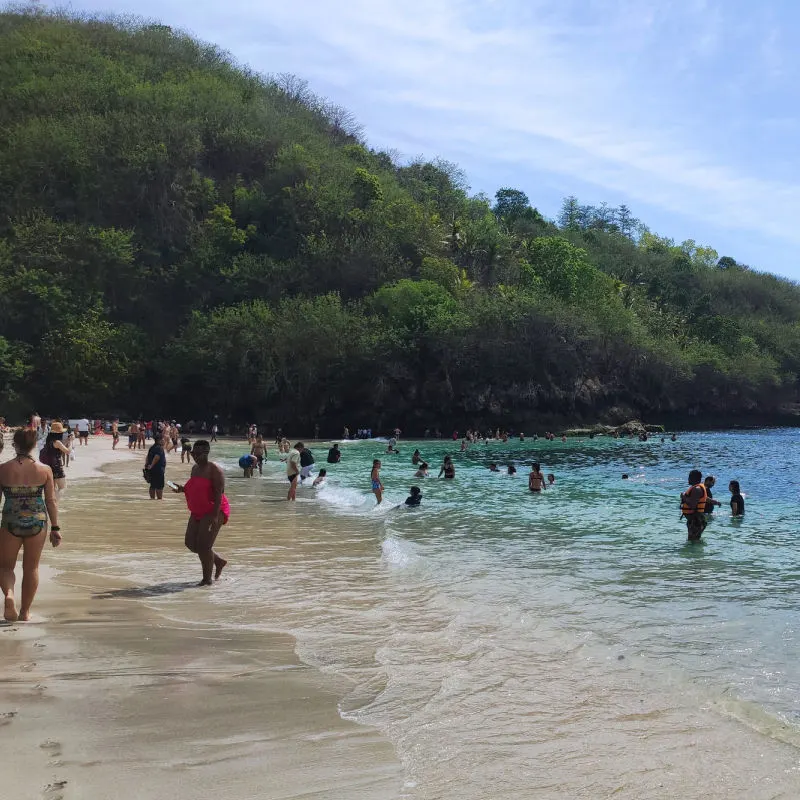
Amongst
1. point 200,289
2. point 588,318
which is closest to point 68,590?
point 588,318

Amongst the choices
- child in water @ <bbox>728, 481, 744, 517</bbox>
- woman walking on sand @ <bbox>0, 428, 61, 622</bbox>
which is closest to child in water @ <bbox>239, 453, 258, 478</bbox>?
child in water @ <bbox>728, 481, 744, 517</bbox>

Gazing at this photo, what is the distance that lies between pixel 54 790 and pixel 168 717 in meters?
1.10

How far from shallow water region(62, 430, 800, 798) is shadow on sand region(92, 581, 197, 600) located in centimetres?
6

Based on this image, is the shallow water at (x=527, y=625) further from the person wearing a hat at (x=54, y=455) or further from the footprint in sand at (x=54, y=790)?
the footprint in sand at (x=54, y=790)

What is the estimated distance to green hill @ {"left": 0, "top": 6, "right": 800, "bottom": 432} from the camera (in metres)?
58.8

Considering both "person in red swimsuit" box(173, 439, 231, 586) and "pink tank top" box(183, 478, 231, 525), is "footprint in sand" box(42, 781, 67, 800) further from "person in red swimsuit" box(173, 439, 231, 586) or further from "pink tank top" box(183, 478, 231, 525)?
"pink tank top" box(183, 478, 231, 525)

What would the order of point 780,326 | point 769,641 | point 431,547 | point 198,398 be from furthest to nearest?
1. point 780,326
2. point 198,398
3. point 431,547
4. point 769,641

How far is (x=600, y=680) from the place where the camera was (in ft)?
20.5

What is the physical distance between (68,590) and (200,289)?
212ft

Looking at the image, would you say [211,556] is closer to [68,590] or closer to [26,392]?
[68,590]

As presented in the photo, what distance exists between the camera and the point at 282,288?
68625 millimetres

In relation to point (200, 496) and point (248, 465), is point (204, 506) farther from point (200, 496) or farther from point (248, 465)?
point (248, 465)

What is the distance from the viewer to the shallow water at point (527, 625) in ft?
15.5

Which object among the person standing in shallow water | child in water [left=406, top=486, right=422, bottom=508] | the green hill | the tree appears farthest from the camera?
the tree
